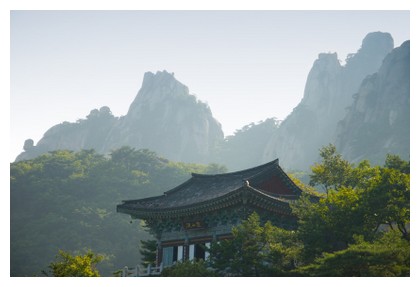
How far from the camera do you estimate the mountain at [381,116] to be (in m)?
68.4

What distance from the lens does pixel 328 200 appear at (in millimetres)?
16609

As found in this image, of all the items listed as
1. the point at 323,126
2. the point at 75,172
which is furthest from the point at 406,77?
the point at 75,172

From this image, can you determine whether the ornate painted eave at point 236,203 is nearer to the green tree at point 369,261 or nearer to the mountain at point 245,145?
the green tree at point 369,261

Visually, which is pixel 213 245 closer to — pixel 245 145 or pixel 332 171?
pixel 332 171

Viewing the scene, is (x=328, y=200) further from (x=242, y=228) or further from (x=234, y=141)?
(x=234, y=141)

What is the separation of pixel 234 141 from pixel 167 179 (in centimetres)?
6031

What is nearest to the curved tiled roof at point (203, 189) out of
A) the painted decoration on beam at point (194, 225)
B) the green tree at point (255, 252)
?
the painted decoration on beam at point (194, 225)

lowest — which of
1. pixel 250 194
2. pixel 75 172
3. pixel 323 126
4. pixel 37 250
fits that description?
pixel 37 250

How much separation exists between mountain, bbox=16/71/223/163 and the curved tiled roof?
254ft

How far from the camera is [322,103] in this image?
9862cm

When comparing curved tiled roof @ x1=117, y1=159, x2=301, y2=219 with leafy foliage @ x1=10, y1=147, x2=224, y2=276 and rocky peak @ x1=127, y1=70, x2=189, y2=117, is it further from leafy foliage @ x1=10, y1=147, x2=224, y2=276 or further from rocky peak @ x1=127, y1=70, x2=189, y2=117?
rocky peak @ x1=127, y1=70, x2=189, y2=117

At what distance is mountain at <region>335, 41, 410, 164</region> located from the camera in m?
68.4

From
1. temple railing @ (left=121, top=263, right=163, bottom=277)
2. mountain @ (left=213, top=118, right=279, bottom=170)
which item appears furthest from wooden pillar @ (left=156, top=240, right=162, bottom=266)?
mountain @ (left=213, top=118, right=279, bottom=170)

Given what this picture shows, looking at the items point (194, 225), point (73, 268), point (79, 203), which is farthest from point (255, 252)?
point (79, 203)
